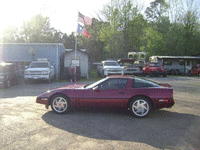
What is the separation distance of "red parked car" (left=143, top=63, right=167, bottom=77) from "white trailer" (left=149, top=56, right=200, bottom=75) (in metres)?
6.59

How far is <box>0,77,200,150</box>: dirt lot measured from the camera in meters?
4.08

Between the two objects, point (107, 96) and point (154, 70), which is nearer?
point (107, 96)

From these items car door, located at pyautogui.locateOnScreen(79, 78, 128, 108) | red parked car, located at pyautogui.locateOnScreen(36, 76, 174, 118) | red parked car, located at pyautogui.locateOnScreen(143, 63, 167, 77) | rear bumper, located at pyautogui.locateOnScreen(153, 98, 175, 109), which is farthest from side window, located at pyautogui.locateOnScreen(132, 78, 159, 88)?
red parked car, located at pyautogui.locateOnScreen(143, 63, 167, 77)

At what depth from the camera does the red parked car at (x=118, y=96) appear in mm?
6066

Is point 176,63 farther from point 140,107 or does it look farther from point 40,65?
point 140,107

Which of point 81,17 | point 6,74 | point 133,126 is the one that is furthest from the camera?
point 81,17

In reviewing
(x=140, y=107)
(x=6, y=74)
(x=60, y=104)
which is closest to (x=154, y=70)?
(x=6, y=74)

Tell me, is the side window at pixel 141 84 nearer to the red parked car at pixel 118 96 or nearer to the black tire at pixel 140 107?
the red parked car at pixel 118 96

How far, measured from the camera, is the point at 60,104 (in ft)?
21.1

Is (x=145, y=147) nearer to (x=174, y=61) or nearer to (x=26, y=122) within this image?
(x=26, y=122)

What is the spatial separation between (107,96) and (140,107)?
104 cm

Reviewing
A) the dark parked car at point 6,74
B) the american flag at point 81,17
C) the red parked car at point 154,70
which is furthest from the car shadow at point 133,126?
the red parked car at point 154,70

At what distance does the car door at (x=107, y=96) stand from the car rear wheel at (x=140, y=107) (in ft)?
0.93

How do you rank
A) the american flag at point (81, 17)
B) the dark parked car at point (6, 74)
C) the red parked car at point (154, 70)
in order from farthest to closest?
the red parked car at point (154, 70) → the american flag at point (81, 17) → the dark parked car at point (6, 74)
